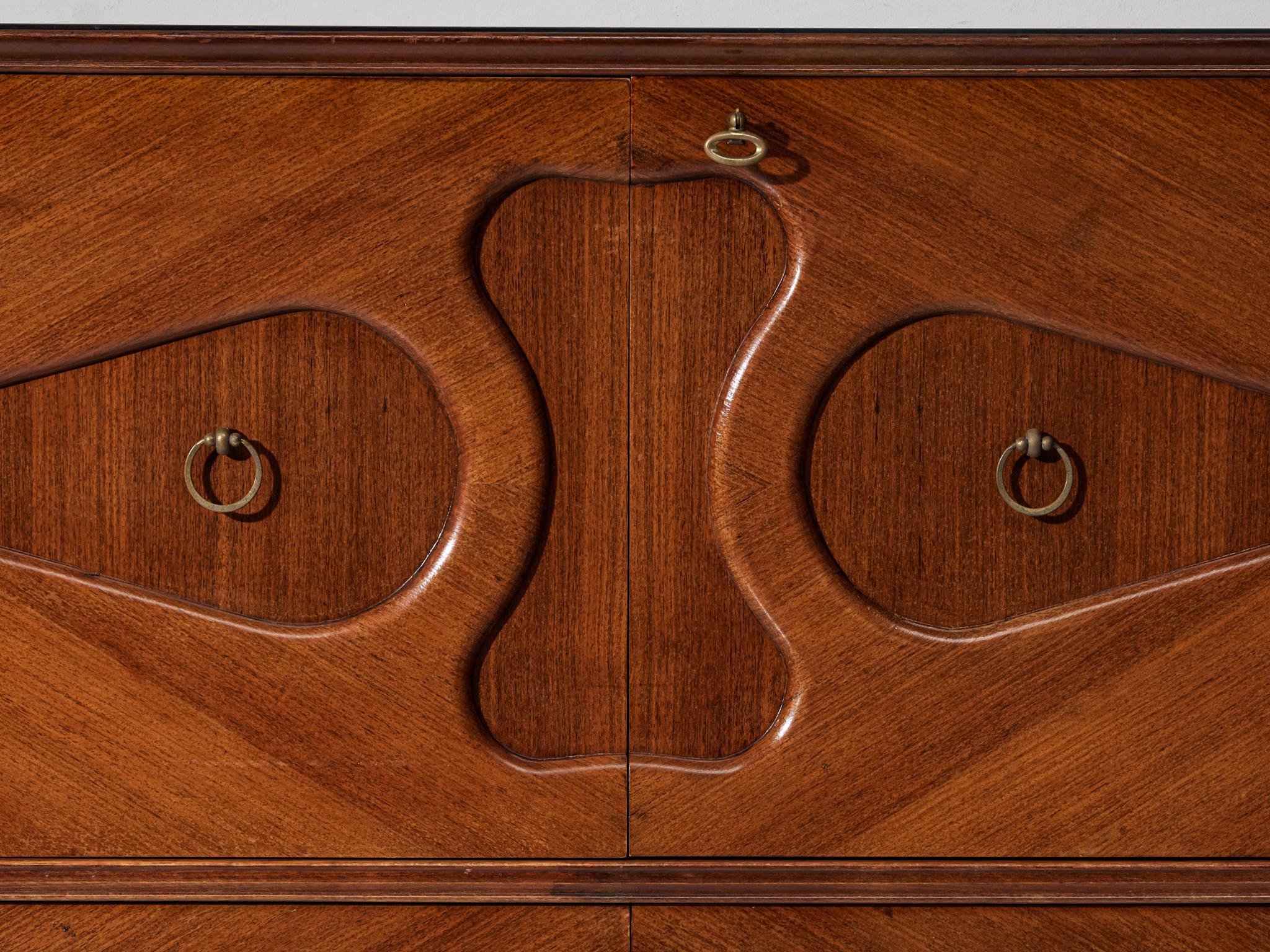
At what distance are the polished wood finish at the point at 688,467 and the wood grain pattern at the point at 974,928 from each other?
0.10 m

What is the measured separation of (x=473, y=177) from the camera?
0.47 m

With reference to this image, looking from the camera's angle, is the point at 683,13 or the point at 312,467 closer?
the point at 312,467

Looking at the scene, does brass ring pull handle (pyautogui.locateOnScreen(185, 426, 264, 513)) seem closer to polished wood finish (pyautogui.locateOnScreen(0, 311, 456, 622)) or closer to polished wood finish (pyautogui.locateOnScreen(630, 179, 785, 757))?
polished wood finish (pyautogui.locateOnScreen(0, 311, 456, 622))

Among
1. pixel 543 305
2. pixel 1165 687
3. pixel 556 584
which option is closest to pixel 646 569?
pixel 556 584

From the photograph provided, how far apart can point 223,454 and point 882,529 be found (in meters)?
0.35

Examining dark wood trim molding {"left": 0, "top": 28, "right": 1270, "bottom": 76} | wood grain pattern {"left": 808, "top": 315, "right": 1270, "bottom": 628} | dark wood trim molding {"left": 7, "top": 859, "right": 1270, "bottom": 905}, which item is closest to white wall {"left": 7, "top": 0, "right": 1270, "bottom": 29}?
dark wood trim molding {"left": 0, "top": 28, "right": 1270, "bottom": 76}

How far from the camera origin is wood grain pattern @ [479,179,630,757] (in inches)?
18.7

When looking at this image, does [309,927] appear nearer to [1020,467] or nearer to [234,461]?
[234,461]

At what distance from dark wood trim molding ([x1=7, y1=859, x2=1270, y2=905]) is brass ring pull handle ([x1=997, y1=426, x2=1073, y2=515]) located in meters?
0.19

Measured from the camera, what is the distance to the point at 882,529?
0.48 metres

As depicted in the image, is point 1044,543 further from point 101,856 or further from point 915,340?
point 101,856

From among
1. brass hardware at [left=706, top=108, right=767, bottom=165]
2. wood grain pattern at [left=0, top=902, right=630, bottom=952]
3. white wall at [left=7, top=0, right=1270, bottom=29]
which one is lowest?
wood grain pattern at [left=0, top=902, right=630, bottom=952]

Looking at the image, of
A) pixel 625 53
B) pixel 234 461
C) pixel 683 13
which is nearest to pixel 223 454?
pixel 234 461

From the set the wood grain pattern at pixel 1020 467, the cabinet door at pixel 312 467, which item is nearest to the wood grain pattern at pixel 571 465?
the cabinet door at pixel 312 467
